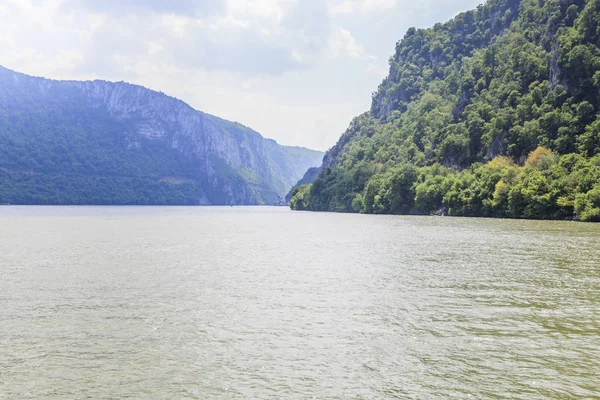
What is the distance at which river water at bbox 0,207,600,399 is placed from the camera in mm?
17750

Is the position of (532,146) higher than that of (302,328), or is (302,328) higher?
(532,146)

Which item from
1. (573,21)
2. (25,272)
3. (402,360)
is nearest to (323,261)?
(25,272)

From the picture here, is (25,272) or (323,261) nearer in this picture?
(25,272)

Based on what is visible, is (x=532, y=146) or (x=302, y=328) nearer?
(x=302, y=328)

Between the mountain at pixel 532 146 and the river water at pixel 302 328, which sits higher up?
the mountain at pixel 532 146

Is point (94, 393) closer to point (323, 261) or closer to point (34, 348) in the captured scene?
point (34, 348)

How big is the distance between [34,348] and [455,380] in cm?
1755

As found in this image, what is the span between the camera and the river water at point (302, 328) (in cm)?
1775

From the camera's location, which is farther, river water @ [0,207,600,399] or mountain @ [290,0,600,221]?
mountain @ [290,0,600,221]

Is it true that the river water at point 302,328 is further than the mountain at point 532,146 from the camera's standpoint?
No

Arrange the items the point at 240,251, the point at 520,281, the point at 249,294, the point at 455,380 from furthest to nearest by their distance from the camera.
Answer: the point at 240,251 → the point at 520,281 → the point at 249,294 → the point at 455,380

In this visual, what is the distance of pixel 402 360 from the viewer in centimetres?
2038

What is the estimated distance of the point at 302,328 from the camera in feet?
83.5

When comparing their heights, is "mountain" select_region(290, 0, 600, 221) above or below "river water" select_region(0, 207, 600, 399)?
above
